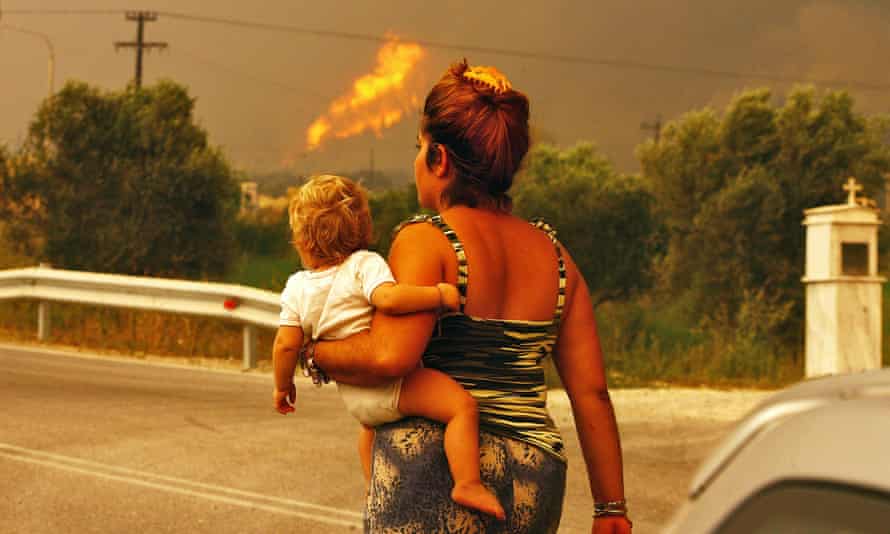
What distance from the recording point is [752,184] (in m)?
32.6

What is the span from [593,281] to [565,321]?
36.8 metres

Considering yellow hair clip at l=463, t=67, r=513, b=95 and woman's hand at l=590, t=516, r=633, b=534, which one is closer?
yellow hair clip at l=463, t=67, r=513, b=95

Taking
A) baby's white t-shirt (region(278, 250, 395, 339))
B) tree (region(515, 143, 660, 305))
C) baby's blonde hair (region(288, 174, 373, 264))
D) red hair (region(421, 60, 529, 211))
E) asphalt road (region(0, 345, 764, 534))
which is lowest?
asphalt road (region(0, 345, 764, 534))

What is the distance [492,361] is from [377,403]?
0.84ft

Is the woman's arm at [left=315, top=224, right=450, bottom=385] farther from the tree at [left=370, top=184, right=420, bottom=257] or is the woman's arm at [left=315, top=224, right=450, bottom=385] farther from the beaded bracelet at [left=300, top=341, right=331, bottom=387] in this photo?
the tree at [left=370, top=184, right=420, bottom=257]

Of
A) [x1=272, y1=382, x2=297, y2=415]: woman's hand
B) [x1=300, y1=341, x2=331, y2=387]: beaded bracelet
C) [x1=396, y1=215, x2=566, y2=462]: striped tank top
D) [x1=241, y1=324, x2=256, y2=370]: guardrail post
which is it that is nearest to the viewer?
[x1=396, y1=215, x2=566, y2=462]: striped tank top

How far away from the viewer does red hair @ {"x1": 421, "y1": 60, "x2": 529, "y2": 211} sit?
9.14ft

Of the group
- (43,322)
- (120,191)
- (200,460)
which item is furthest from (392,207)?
(200,460)

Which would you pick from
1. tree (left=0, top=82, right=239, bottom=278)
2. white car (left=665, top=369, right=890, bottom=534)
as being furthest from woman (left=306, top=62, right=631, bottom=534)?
tree (left=0, top=82, right=239, bottom=278)

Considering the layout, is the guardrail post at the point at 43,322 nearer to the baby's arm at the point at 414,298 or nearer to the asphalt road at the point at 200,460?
the asphalt road at the point at 200,460

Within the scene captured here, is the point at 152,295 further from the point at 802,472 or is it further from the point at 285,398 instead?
the point at 802,472

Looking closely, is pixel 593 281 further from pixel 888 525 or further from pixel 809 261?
pixel 888 525

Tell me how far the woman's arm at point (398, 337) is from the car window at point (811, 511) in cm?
149

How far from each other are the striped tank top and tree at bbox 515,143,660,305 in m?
35.2
